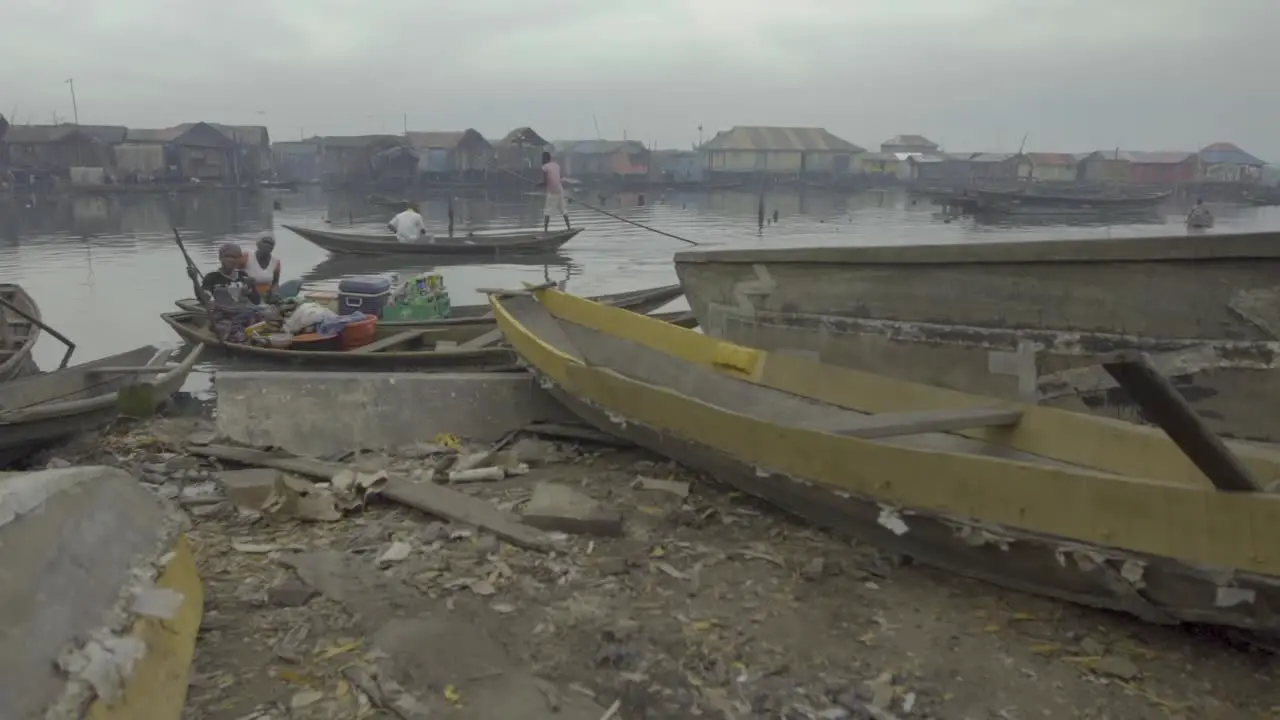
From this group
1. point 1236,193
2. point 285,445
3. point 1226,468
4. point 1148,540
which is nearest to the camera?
point 1226,468

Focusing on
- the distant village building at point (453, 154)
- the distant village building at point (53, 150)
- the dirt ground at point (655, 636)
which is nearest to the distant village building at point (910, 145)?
the distant village building at point (453, 154)

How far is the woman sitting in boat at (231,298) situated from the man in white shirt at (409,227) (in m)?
8.97

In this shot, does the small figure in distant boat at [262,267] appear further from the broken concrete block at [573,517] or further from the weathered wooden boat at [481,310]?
the broken concrete block at [573,517]

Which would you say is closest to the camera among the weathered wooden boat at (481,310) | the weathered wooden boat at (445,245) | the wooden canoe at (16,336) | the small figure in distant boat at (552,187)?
the wooden canoe at (16,336)

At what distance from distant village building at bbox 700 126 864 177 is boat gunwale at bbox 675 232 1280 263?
61385mm

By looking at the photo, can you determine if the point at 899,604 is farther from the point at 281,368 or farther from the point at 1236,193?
the point at 1236,193

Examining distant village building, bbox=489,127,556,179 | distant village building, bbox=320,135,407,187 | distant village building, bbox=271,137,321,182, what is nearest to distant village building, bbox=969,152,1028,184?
distant village building, bbox=489,127,556,179

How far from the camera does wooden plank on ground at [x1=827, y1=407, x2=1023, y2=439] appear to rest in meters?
4.04

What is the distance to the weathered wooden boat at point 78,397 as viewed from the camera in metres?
6.61

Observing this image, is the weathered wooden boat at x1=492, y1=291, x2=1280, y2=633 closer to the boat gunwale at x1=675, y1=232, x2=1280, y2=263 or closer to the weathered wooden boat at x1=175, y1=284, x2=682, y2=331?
the boat gunwale at x1=675, y1=232, x2=1280, y2=263

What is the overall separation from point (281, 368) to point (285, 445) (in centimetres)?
360

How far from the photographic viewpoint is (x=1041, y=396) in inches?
179

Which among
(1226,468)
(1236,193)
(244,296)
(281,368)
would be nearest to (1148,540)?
(1226,468)

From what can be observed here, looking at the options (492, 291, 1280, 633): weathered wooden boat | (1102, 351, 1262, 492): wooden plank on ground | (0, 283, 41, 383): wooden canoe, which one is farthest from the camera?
(0, 283, 41, 383): wooden canoe
